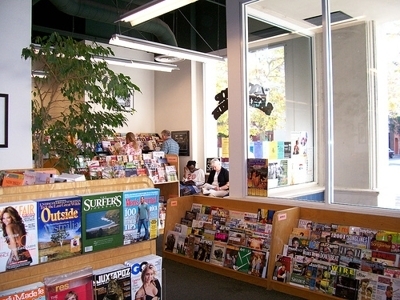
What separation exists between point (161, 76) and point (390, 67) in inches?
222

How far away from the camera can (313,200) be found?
4234 mm

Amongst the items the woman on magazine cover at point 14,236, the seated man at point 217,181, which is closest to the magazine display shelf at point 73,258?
the woman on magazine cover at point 14,236

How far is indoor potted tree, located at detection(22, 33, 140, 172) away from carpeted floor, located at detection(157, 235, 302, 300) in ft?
5.35

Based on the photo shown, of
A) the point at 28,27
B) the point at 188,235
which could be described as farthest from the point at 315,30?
the point at 28,27

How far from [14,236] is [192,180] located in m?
6.27

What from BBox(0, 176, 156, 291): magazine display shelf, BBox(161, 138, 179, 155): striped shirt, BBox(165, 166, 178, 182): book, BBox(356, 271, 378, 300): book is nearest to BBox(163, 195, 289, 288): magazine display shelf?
BBox(356, 271, 378, 300): book

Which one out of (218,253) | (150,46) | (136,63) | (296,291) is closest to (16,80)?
(150,46)

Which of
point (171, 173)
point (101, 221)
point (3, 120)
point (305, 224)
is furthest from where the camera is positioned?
point (171, 173)

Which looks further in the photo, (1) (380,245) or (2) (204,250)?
(2) (204,250)

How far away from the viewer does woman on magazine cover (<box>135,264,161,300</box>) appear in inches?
66.3

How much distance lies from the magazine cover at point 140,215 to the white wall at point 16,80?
7.77 feet

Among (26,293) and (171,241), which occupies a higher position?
(26,293)

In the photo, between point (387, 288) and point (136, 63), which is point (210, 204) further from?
point (136, 63)

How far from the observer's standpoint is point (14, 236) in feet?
4.64
